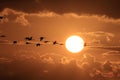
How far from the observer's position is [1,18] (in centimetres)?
14688

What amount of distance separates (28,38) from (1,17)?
29.6 m

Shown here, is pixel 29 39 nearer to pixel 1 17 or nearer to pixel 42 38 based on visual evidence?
pixel 42 38

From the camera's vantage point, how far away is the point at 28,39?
175m

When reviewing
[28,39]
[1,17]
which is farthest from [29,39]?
[1,17]

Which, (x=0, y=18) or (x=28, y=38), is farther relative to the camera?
(x=28, y=38)

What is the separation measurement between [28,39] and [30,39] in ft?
3.87

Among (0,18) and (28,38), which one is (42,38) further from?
(0,18)

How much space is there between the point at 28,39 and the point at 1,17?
29.6 metres

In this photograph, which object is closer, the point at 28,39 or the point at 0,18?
the point at 0,18

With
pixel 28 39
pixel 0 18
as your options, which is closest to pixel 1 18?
pixel 0 18

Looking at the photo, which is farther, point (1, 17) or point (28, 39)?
point (28, 39)

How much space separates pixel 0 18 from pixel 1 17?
1103mm

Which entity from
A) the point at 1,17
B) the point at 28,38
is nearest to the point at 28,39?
the point at 28,38

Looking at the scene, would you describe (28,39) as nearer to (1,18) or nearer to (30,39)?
(30,39)
